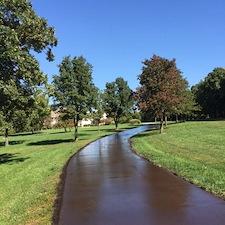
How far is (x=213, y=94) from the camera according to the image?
8269cm

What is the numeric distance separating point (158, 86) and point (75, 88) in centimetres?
701

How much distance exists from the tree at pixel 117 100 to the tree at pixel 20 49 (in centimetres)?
4673

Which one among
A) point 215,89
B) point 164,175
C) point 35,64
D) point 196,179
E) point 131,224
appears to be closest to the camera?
point 131,224

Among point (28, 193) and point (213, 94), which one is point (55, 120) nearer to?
point (213, 94)

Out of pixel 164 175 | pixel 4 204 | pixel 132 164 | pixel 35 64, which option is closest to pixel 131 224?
pixel 4 204

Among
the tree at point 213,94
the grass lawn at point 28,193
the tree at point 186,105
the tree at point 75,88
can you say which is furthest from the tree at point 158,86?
the tree at point 213,94

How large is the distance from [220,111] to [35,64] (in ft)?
227

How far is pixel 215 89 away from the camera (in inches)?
3214

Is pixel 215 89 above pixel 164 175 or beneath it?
above

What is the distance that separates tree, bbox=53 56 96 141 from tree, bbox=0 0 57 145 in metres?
16.2

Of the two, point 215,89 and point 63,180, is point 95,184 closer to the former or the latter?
point 63,180

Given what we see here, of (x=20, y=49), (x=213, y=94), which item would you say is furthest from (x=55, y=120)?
(x=20, y=49)

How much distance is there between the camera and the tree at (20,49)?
59.7 ft

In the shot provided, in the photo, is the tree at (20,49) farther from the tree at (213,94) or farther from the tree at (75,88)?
the tree at (213,94)
